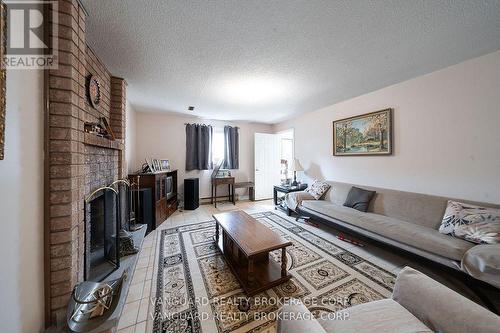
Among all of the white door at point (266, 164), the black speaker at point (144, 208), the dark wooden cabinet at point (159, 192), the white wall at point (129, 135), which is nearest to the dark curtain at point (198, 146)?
the dark wooden cabinet at point (159, 192)

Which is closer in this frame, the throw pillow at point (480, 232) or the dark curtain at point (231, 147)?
the throw pillow at point (480, 232)

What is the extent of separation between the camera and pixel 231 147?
5070mm

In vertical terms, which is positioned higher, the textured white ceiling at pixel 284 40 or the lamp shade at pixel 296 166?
the textured white ceiling at pixel 284 40

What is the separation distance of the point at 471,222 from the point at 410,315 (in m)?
1.56

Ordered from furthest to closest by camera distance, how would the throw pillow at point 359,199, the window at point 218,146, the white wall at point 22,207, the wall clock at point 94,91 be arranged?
the window at point 218,146, the throw pillow at point 359,199, the wall clock at point 94,91, the white wall at point 22,207

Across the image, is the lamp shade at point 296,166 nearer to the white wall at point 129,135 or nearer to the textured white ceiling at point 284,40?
the textured white ceiling at point 284,40

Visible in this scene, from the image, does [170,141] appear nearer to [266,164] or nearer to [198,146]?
[198,146]

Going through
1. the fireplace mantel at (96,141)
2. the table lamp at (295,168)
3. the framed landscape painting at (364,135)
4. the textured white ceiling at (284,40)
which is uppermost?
the textured white ceiling at (284,40)

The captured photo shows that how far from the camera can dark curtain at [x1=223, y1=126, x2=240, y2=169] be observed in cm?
501

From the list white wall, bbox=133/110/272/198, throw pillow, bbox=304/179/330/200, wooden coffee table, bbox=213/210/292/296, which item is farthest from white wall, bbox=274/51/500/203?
white wall, bbox=133/110/272/198

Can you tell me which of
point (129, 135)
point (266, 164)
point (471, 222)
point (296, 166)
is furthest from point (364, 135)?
point (129, 135)

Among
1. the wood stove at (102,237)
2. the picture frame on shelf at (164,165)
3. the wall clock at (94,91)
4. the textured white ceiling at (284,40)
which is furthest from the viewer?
the picture frame on shelf at (164,165)

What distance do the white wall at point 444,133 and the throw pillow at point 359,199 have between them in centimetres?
35

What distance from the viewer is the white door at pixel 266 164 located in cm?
506
